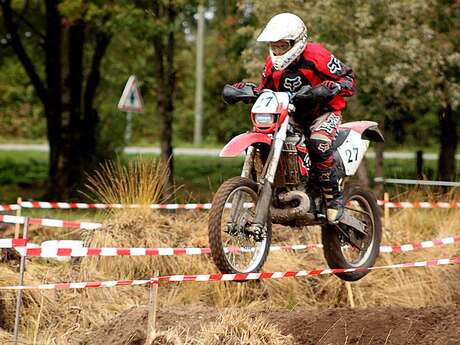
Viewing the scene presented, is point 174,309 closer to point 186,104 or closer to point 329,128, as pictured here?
point 329,128

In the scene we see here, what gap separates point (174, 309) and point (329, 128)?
2071mm

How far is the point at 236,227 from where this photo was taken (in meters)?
7.70

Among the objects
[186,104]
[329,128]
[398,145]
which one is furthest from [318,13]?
[186,104]

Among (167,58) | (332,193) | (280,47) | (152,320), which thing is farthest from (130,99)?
(152,320)

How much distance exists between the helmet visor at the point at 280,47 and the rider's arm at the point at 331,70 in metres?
0.33

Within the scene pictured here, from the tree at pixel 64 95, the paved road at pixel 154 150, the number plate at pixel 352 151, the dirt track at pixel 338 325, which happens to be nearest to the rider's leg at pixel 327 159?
the number plate at pixel 352 151

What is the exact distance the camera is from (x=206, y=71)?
1811 inches

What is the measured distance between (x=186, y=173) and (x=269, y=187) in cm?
1993

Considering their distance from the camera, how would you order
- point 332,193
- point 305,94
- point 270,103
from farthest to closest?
1. point 332,193
2. point 305,94
3. point 270,103

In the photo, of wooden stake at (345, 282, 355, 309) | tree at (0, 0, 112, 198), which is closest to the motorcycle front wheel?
wooden stake at (345, 282, 355, 309)

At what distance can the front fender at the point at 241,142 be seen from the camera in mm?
7527

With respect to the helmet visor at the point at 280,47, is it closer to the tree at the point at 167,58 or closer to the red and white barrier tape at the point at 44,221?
the red and white barrier tape at the point at 44,221

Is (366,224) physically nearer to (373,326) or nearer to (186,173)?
(373,326)

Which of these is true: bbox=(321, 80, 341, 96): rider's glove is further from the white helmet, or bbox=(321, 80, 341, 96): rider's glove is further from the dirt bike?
the white helmet
